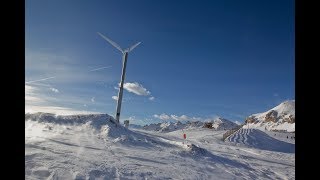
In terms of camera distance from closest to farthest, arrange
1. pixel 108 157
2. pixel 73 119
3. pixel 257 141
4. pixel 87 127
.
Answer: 1. pixel 108 157
2. pixel 87 127
3. pixel 73 119
4. pixel 257 141

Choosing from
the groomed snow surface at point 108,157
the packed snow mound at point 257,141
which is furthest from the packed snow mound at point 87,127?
the packed snow mound at point 257,141

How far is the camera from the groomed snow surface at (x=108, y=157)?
15052 mm

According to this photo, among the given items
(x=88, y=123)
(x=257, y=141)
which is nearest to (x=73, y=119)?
(x=88, y=123)

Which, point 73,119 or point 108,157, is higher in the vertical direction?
point 73,119

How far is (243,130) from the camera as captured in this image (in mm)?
59094

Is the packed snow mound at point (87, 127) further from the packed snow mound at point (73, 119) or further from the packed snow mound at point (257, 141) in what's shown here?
the packed snow mound at point (257, 141)

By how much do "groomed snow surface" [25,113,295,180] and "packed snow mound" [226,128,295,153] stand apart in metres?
23.2

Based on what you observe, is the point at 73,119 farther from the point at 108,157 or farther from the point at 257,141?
the point at 257,141

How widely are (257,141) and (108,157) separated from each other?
123 ft

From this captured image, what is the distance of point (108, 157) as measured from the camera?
18.6m

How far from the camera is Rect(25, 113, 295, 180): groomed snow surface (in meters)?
15.1

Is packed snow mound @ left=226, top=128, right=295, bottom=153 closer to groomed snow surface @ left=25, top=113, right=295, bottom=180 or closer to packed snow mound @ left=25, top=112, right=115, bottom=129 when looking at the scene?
packed snow mound @ left=25, top=112, right=115, bottom=129
